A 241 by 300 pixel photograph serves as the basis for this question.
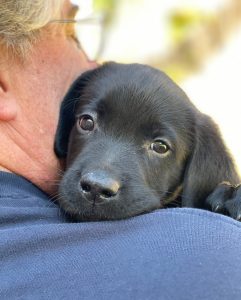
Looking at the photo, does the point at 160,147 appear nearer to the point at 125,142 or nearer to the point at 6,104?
the point at 125,142

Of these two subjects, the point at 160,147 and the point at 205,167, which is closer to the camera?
the point at 160,147

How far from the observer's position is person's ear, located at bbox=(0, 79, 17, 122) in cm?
270

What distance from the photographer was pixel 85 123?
2.89 m

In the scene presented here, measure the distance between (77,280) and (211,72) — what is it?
7.11 meters

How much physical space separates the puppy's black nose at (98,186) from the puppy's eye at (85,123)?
40 cm

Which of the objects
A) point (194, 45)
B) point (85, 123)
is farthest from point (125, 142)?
point (194, 45)

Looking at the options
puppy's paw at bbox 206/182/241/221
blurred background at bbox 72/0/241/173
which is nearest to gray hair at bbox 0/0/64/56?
puppy's paw at bbox 206/182/241/221

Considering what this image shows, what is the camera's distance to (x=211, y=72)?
9.02m

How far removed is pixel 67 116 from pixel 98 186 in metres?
0.58

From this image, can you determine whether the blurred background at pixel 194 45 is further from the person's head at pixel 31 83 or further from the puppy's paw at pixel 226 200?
the puppy's paw at pixel 226 200

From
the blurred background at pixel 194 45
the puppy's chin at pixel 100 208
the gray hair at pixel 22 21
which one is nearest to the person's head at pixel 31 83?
the gray hair at pixel 22 21

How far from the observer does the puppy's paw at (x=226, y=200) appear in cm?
266

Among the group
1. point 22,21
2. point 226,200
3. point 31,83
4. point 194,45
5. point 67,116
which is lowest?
point 194,45

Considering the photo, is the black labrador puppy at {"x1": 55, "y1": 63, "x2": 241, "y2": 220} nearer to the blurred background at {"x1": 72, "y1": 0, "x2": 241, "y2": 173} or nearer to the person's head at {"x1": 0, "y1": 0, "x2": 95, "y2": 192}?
the person's head at {"x1": 0, "y1": 0, "x2": 95, "y2": 192}
